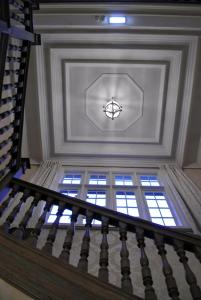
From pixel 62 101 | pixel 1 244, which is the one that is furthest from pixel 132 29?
pixel 1 244

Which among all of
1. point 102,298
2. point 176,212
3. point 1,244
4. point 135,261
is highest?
point 176,212

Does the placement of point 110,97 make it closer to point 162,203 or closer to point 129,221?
point 162,203

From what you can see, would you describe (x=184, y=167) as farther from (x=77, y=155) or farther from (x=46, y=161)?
(x=46, y=161)

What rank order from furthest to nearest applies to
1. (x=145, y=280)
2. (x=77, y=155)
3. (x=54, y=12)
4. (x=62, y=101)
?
(x=77, y=155) < (x=62, y=101) < (x=54, y=12) < (x=145, y=280)

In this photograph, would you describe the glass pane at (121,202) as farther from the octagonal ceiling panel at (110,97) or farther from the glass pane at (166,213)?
the octagonal ceiling panel at (110,97)

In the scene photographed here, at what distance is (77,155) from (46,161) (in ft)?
2.67

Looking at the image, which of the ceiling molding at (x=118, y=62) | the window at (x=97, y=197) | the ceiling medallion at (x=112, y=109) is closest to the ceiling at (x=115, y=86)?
the ceiling molding at (x=118, y=62)

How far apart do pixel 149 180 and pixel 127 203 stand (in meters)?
1.39

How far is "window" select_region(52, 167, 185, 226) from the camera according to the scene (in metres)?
4.99

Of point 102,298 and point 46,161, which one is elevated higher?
point 46,161

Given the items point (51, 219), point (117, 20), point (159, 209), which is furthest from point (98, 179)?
point (117, 20)

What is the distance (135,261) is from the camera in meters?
3.74

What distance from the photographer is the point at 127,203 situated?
17.6 ft

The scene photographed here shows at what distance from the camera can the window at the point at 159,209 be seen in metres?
4.88
